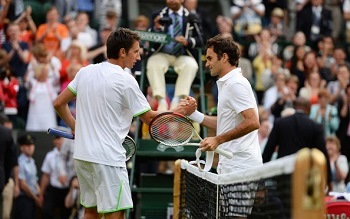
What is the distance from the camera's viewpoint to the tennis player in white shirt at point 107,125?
8.89m

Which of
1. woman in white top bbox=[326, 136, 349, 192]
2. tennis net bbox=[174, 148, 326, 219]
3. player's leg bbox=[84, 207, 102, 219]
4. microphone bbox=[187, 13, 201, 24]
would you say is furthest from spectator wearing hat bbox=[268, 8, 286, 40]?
player's leg bbox=[84, 207, 102, 219]

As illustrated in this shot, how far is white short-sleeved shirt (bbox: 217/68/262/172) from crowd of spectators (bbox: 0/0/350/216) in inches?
203

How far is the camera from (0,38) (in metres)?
19.6

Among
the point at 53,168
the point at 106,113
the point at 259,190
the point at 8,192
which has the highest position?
the point at 53,168

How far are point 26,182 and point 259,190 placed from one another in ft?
31.6

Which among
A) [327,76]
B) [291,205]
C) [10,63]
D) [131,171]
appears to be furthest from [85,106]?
[327,76]

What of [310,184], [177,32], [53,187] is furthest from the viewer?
[53,187]

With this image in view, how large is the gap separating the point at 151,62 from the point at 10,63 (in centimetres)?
589

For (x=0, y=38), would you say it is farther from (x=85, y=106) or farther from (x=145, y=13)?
(x=85, y=106)

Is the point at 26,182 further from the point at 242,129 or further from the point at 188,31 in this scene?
the point at 242,129

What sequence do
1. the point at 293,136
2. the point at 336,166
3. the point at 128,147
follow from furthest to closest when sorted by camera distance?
the point at 336,166 → the point at 293,136 → the point at 128,147

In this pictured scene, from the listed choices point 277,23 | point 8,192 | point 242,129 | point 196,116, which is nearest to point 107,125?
point 242,129

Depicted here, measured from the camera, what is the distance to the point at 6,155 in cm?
1457

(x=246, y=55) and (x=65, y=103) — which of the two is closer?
(x=65, y=103)
